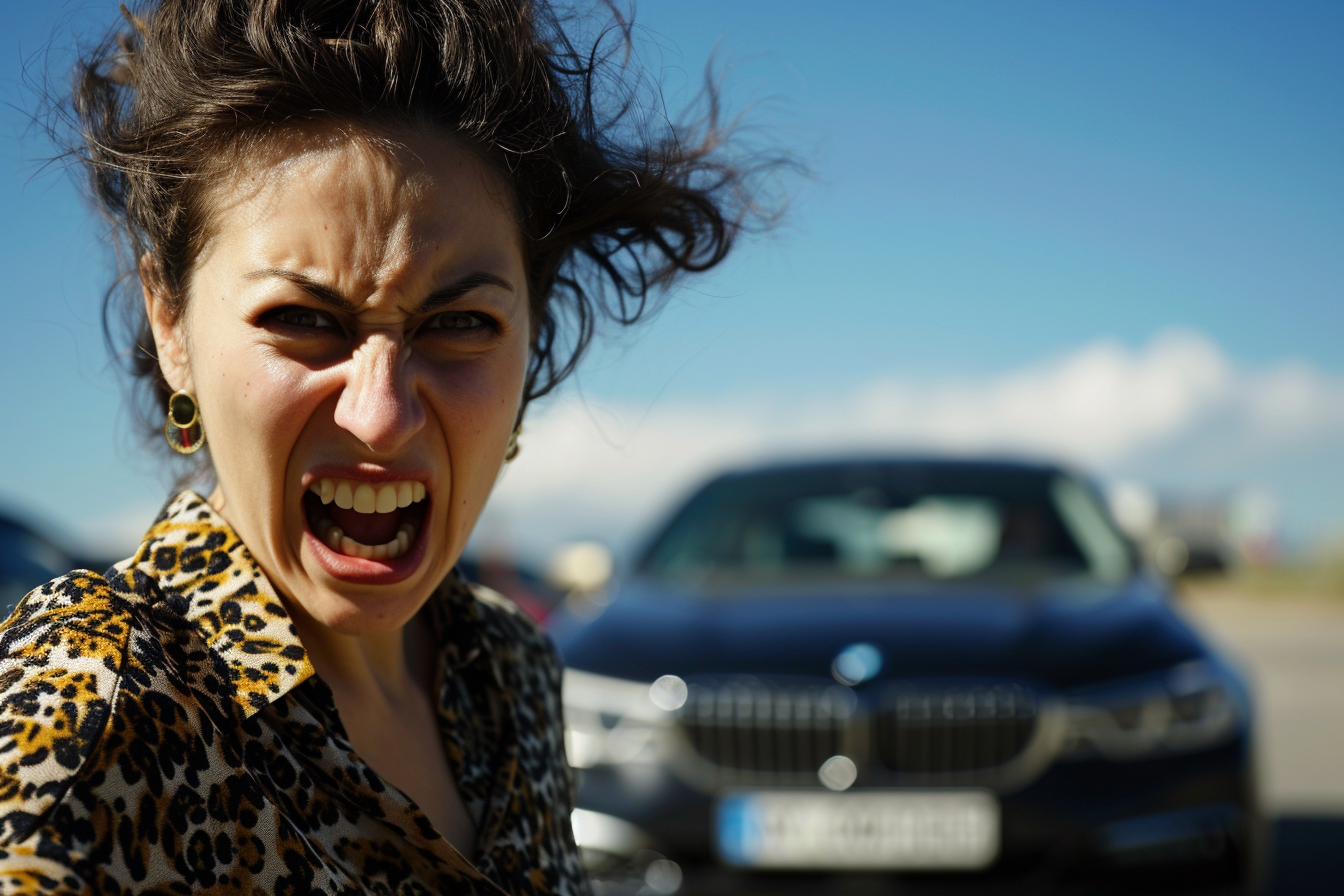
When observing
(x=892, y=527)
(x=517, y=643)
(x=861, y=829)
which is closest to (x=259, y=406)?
(x=517, y=643)

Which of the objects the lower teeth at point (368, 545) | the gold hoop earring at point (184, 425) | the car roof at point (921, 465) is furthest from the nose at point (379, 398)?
the car roof at point (921, 465)

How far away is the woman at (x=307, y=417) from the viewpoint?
1.07m

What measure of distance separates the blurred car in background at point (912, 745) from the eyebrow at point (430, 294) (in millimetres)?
2404

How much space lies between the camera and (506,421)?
56.5 inches

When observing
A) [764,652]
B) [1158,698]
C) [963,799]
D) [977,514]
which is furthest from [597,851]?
[977,514]

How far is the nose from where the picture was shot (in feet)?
4.16

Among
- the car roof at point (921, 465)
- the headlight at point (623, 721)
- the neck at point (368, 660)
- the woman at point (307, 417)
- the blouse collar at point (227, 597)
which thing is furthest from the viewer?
the car roof at point (921, 465)

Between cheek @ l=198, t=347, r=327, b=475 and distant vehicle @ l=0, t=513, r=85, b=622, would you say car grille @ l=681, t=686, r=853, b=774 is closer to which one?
distant vehicle @ l=0, t=513, r=85, b=622

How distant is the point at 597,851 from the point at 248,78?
2.69 meters

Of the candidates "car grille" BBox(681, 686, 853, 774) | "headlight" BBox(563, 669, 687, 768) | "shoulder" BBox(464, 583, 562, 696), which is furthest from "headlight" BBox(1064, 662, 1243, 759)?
"shoulder" BBox(464, 583, 562, 696)

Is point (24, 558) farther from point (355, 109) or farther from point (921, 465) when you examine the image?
point (355, 109)

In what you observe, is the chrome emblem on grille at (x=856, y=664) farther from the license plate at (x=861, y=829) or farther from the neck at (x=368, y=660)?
the neck at (x=368, y=660)

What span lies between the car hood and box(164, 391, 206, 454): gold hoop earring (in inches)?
93.9

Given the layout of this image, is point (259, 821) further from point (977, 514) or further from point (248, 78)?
point (977, 514)
